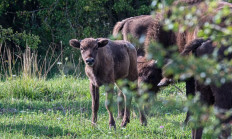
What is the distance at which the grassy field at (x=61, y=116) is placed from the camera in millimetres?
6805

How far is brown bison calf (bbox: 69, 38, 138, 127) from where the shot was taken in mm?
7215

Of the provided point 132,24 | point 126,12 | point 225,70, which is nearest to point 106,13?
point 126,12

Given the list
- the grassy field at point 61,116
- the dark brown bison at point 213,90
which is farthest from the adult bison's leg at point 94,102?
the dark brown bison at point 213,90

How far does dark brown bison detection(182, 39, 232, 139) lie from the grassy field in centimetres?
32

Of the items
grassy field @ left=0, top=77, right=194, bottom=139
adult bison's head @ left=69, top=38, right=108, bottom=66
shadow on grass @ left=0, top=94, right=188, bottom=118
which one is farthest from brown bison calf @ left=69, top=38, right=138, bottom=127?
shadow on grass @ left=0, top=94, right=188, bottom=118

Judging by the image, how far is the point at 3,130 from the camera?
696cm

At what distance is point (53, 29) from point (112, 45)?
1076 cm

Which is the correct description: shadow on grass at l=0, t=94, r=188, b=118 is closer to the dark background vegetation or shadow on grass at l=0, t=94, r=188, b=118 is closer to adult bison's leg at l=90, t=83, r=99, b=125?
adult bison's leg at l=90, t=83, r=99, b=125

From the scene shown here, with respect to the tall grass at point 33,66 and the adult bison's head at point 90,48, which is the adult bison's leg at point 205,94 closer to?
the adult bison's head at point 90,48

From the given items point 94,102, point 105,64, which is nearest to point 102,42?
point 105,64

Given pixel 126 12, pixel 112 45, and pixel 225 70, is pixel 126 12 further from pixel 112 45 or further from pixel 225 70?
pixel 225 70

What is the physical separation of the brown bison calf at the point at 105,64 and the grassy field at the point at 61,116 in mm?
421

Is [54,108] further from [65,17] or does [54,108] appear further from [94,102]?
[65,17]

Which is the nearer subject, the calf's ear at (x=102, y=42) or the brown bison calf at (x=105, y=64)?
the brown bison calf at (x=105, y=64)
